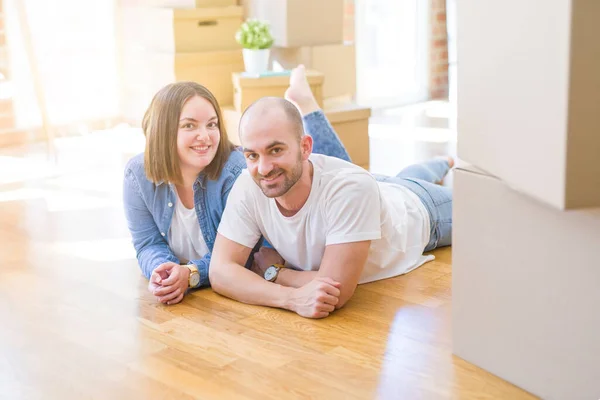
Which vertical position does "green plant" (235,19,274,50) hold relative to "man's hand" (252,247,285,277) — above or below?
above

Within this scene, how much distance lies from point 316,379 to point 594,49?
838mm

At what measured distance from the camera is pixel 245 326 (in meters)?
1.92

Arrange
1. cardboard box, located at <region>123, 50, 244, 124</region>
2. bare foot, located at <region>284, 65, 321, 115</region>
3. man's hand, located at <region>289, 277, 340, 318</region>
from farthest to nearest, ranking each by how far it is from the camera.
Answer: cardboard box, located at <region>123, 50, 244, 124</region> < bare foot, located at <region>284, 65, 321, 115</region> < man's hand, located at <region>289, 277, 340, 318</region>

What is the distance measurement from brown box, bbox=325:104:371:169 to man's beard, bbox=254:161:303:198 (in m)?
1.78

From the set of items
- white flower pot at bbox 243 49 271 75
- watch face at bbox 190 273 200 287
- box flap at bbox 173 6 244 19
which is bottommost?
watch face at bbox 190 273 200 287

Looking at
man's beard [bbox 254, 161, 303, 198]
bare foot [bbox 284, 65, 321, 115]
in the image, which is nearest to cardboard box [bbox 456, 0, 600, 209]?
man's beard [bbox 254, 161, 303, 198]

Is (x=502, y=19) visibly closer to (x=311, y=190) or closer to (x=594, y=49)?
(x=594, y=49)

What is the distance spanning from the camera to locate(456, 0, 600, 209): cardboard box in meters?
1.13

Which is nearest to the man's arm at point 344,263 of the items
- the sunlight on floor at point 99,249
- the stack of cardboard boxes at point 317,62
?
the sunlight on floor at point 99,249

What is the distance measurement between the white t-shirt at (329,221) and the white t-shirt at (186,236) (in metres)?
0.17

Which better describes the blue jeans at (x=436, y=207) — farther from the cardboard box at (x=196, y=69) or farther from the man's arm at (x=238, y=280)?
the cardboard box at (x=196, y=69)

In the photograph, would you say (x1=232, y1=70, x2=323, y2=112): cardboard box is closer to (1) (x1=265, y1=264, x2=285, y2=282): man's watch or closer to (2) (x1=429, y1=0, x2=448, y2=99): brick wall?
(1) (x1=265, y1=264, x2=285, y2=282): man's watch

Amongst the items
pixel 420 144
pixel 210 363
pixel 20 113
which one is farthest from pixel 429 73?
pixel 210 363

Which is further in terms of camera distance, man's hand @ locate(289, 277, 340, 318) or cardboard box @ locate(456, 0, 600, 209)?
man's hand @ locate(289, 277, 340, 318)
